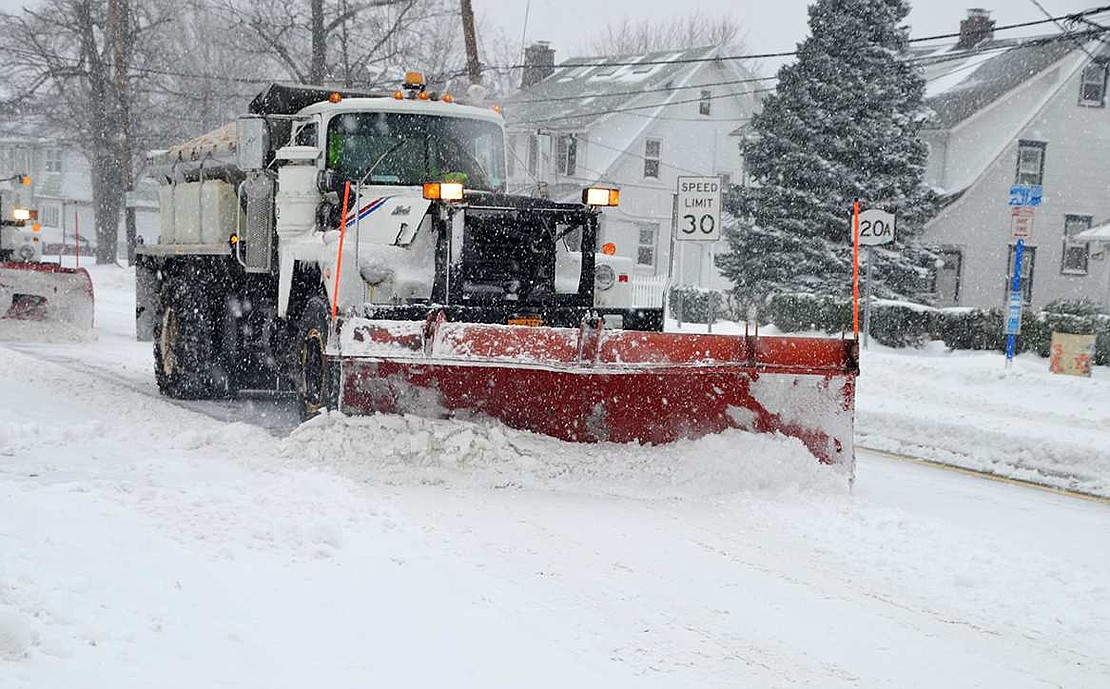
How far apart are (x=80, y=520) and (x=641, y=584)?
2.44 m

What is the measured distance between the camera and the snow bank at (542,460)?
6.61 metres

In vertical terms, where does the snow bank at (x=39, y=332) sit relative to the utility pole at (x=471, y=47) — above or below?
below

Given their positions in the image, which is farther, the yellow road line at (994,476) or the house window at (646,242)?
the house window at (646,242)

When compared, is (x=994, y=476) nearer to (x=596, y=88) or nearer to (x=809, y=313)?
(x=809, y=313)

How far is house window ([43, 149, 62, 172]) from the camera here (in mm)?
59594

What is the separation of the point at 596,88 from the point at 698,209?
25.5 metres

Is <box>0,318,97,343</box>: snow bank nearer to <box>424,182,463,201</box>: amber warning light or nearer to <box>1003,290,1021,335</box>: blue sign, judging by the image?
<box>424,182,463,201</box>: amber warning light

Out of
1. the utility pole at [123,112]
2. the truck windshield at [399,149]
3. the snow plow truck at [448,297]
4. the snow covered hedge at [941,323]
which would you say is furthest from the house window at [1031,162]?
the truck windshield at [399,149]

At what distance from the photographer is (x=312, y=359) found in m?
8.27

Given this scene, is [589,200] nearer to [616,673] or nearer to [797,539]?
[797,539]

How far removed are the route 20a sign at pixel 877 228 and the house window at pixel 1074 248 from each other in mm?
Answer: 15908

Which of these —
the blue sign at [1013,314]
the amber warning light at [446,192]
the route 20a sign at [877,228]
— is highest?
the route 20a sign at [877,228]

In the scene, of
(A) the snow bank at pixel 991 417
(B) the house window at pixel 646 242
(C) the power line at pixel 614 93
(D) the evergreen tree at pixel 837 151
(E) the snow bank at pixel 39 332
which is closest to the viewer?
(A) the snow bank at pixel 991 417

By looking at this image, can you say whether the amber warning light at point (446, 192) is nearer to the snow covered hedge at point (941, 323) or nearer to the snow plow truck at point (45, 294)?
the snow plow truck at point (45, 294)
